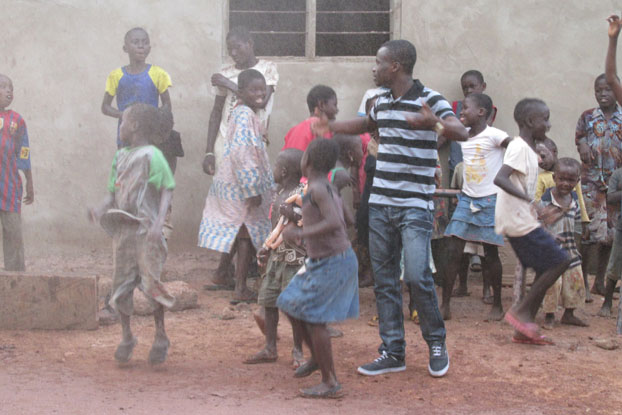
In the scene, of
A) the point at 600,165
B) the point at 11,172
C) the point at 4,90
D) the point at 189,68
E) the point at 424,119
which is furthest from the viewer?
the point at 189,68

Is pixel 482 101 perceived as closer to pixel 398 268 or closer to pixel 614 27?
pixel 614 27

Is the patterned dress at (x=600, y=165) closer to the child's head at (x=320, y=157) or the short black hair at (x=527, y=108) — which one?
the short black hair at (x=527, y=108)

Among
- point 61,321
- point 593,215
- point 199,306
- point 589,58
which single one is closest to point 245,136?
point 199,306

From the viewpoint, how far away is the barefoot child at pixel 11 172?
6590 millimetres

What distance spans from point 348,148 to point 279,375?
1.97 meters

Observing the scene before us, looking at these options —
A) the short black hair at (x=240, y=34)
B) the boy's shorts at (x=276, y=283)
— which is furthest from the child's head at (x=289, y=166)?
the short black hair at (x=240, y=34)

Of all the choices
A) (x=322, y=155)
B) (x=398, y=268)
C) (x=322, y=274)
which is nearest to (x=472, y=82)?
(x=398, y=268)

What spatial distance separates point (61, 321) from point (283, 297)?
212 cm

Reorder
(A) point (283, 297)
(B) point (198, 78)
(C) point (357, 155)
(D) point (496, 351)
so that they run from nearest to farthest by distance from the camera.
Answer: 1. (A) point (283, 297)
2. (D) point (496, 351)
3. (C) point (357, 155)
4. (B) point (198, 78)

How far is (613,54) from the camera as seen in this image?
484 cm

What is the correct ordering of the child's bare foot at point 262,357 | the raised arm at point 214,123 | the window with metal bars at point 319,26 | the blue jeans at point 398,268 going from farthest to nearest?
the window with metal bars at point 319,26, the raised arm at point 214,123, the child's bare foot at point 262,357, the blue jeans at point 398,268

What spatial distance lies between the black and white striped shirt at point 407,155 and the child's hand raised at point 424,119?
12.7 inches

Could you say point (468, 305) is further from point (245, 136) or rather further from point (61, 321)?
point (61, 321)

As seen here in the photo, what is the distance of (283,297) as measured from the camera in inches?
169
